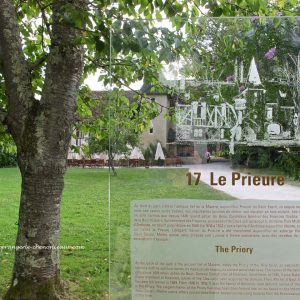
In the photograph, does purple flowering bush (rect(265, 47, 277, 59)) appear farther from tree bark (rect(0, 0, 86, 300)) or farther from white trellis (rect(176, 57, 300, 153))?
tree bark (rect(0, 0, 86, 300))

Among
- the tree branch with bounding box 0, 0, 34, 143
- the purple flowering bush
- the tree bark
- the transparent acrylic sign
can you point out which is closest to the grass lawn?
the transparent acrylic sign

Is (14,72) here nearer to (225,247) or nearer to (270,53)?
(270,53)

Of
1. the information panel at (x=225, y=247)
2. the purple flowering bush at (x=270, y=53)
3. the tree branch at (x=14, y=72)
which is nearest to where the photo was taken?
the information panel at (x=225, y=247)

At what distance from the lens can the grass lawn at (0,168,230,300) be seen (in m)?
3.08

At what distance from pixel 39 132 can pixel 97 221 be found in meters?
5.47

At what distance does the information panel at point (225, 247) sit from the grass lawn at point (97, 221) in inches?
4.0

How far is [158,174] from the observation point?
10.2 ft

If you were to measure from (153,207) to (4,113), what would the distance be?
5.95 feet

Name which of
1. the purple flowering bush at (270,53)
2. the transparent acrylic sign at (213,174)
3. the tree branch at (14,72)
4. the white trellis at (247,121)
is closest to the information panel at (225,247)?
the transparent acrylic sign at (213,174)

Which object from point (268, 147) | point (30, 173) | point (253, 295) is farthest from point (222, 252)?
point (30, 173)

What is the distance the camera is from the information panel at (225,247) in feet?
9.81

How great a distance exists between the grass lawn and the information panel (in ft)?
0.33

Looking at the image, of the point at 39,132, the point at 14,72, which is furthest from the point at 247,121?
the point at 14,72

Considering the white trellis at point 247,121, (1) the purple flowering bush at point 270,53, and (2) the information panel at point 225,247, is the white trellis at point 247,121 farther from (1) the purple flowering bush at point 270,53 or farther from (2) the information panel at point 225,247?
(2) the information panel at point 225,247
